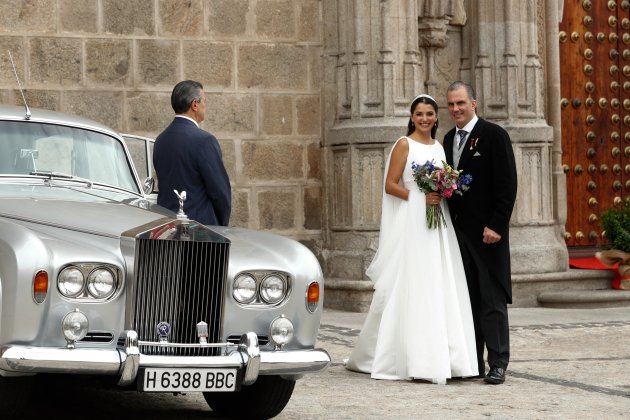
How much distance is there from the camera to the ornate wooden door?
49.2 feet

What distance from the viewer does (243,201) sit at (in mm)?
12641

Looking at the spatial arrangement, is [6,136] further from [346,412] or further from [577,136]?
[577,136]

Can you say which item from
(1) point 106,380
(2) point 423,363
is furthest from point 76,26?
(1) point 106,380

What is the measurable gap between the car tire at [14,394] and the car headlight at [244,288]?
1.01 meters

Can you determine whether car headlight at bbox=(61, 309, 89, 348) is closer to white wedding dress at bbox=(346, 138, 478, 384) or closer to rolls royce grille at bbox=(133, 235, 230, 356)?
rolls royce grille at bbox=(133, 235, 230, 356)

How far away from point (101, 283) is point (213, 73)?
6.80 meters

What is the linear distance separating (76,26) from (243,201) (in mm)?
2234

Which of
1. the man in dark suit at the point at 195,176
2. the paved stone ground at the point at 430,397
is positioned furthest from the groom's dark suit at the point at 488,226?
the man in dark suit at the point at 195,176

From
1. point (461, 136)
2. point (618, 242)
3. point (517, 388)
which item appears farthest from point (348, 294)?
point (517, 388)

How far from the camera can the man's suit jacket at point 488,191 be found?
835 centimetres

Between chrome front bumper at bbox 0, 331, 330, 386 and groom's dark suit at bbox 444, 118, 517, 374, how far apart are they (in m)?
2.40

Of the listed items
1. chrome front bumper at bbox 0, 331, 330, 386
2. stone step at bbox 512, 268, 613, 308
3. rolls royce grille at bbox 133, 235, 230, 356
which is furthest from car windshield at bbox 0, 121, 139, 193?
stone step at bbox 512, 268, 613, 308

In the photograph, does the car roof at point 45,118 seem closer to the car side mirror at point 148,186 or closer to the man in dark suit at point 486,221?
the car side mirror at point 148,186

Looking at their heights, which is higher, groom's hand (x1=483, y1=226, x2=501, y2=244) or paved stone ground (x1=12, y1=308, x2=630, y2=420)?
groom's hand (x1=483, y1=226, x2=501, y2=244)
